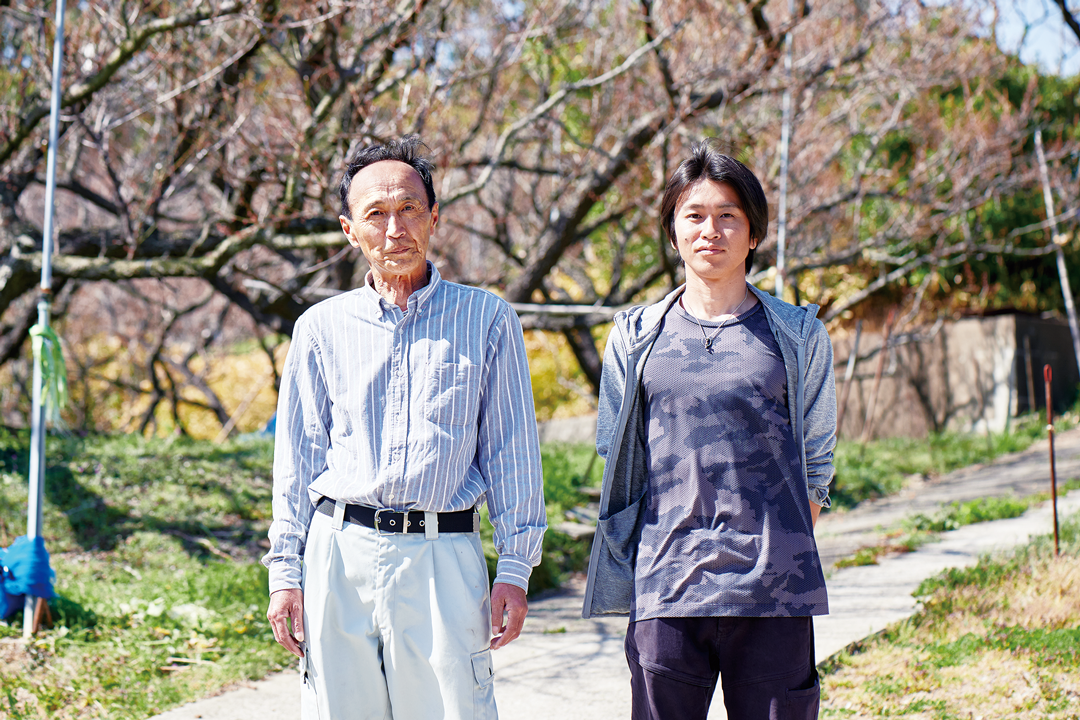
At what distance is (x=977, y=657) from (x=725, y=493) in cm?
228

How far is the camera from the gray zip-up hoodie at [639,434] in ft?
7.20

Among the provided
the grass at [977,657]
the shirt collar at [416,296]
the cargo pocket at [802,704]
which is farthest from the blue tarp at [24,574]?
the cargo pocket at [802,704]

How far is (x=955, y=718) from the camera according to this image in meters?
3.25

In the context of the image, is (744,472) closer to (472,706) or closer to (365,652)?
(472,706)

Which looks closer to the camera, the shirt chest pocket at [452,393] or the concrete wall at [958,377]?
the shirt chest pocket at [452,393]

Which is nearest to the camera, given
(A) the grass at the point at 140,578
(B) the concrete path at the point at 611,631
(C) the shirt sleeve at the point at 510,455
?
(C) the shirt sleeve at the point at 510,455

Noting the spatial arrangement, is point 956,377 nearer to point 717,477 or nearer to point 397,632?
point 717,477

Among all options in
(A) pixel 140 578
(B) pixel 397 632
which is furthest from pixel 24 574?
(B) pixel 397 632

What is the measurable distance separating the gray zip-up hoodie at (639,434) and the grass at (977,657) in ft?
5.21

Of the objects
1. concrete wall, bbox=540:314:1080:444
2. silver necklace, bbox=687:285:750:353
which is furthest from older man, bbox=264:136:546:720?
concrete wall, bbox=540:314:1080:444

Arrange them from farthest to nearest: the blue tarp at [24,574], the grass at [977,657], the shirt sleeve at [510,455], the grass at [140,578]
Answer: the blue tarp at [24,574]
the grass at [140,578]
the grass at [977,657]
the shirt sleeve at [510,455]

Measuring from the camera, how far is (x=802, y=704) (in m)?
2.05

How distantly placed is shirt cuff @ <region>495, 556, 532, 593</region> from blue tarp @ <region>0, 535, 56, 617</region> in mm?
2919

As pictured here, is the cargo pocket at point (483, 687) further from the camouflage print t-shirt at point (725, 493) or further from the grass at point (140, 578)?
the grass at point (140, 578)
